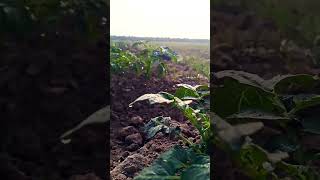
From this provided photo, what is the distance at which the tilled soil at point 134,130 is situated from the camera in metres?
2.58

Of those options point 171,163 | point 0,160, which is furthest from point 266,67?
point 0,160

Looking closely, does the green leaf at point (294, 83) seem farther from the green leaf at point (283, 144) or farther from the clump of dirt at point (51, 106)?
the clump of dirt at point (51, 106)

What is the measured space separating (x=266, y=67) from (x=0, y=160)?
94 centimetres

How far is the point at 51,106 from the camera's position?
180cm

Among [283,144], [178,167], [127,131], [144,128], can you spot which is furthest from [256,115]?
[127,131]

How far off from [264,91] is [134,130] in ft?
5.31

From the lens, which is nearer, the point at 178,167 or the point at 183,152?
the point at 178,167

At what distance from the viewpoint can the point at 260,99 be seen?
174cm

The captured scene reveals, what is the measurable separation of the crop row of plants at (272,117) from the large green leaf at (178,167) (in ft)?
0.49

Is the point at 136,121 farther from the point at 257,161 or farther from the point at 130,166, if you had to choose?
the point at 257,161

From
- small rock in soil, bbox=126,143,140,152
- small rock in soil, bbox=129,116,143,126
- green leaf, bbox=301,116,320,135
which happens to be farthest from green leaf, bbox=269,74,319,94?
small rock in soil, bbox=129,116,143,126

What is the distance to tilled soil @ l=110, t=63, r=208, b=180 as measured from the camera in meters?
2.58

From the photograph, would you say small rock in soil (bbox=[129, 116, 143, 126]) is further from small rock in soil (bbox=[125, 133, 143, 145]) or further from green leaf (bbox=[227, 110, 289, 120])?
green leaf (bbox=[227, 110, 289, 120])

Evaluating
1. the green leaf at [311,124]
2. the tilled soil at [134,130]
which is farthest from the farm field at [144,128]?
the green leaf at [311,124]
